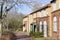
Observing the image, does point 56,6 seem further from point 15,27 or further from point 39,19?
point 15,27

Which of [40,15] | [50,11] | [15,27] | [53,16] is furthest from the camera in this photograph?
[15,27]

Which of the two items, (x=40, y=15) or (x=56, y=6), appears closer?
(x=56, y=6)

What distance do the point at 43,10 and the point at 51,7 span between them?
489cm

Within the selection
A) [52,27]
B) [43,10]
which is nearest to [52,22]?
[52,27]

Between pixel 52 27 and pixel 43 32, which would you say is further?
pixel 43 32

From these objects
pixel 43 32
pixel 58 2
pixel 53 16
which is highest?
pixel 58 2

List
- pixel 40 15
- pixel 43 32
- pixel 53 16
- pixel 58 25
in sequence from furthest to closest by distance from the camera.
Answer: pixel 40 15 < pixel 43 32 < pixel 53 16 < pixel 58 25

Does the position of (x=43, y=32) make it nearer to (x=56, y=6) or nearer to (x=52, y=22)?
(x=52, y=22)

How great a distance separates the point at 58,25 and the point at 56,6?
3614 millimetres

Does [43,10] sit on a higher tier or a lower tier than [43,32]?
higher

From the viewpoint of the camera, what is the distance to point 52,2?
3634cm

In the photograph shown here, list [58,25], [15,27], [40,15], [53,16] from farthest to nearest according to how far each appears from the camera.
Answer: [15,27]
[40,15]
[53,16]
[58,25]

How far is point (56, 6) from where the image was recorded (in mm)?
33375

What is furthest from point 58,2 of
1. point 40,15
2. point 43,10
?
point 40,15
